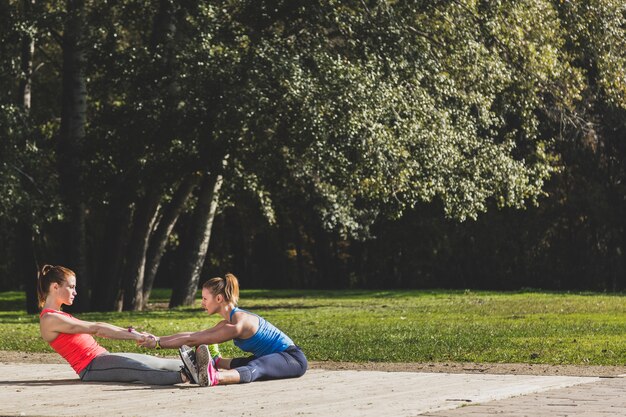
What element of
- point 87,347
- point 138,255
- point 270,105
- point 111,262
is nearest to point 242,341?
point 87,347

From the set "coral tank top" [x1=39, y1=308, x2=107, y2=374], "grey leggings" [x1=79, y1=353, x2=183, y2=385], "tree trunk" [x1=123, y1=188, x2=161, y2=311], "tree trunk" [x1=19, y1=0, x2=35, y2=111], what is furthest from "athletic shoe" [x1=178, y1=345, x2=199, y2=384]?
"tree trunk" [x1=123, y1=188, x2=161, y2=311]

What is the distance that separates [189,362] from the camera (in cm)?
1102

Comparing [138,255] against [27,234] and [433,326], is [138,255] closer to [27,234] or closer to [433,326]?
[27,234]

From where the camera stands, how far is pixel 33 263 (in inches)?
1134

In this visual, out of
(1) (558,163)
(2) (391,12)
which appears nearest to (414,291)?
(1) (558,163)

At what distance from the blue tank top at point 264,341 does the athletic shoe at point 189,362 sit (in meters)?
0.75

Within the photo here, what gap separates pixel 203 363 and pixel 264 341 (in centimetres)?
85

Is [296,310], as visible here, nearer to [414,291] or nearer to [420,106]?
[420,106]

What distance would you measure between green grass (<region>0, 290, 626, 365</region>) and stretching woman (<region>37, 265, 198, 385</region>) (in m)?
3.47

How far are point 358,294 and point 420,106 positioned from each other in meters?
13.0

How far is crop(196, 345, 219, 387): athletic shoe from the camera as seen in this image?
1095 cm

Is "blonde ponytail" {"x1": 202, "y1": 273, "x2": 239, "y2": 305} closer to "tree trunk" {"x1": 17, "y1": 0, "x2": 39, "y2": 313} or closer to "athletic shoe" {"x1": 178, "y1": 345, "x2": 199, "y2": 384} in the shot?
"athletic shoe" {"x1": 178, "y1": 345, "x2": 199, "y2": 384}

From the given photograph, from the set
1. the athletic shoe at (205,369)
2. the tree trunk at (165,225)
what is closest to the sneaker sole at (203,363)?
the athletic shoe at (205,369)

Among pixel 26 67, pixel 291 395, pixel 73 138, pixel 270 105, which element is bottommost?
pixel 291 395
